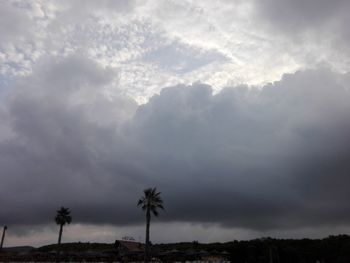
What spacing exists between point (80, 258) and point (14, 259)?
3698 centimetres

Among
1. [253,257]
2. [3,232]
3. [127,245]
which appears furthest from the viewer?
[3,232]

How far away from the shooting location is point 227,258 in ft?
369

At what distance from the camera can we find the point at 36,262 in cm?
12431

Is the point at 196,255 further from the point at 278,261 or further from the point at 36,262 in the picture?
the point at 36,262

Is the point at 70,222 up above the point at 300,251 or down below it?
above

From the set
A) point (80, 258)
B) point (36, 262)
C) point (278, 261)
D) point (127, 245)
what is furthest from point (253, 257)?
point (36, 262)

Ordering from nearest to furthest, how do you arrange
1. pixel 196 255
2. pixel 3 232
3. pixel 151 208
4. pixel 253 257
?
pixel 151 208, pixel 196 255, pixel 253 257, pixel 3 232

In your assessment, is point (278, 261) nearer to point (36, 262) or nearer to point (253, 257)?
point (253, 257)

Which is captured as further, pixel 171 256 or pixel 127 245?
pixel 127 245

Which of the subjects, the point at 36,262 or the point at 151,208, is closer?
the point at 151,208

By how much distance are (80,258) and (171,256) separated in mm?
29610

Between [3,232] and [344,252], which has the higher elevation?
[3,232]

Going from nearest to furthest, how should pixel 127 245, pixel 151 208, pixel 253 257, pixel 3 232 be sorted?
pixel 151 208 < pixel 127 245 < pixel 253 257 < pixel 3 232

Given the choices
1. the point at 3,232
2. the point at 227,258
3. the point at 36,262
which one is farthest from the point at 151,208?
the point at 3,232
